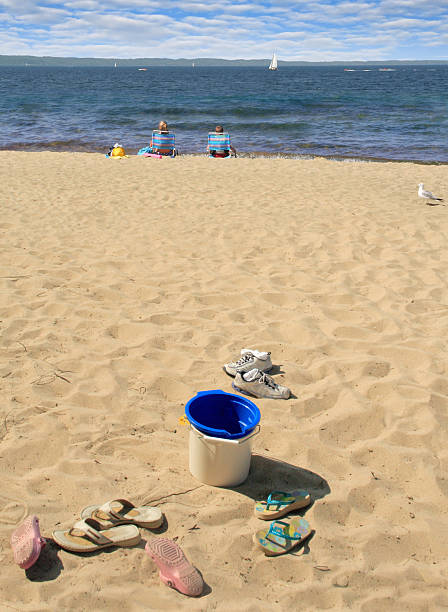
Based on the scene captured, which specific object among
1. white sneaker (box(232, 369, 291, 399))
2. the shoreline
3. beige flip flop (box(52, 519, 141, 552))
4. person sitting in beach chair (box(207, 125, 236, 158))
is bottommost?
beige flip flop (box(52, 519, 141, 552))

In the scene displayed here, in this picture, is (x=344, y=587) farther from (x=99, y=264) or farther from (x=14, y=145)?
(x=14, y=145)

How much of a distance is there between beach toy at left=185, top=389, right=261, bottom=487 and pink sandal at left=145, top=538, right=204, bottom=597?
46cm

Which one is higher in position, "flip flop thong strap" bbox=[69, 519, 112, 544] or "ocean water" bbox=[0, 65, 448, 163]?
"ocean water" bbox=[0, 65, 448, 163]

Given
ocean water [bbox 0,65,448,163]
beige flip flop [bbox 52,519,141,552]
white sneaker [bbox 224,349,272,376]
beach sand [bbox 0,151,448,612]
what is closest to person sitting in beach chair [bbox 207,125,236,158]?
ocean water [bbox 0,65,448,163]

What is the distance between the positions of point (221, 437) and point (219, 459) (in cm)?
13

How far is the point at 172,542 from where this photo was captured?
2.08 meters

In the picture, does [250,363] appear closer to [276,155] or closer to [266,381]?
[266,381]

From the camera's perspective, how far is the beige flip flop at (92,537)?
207 cm

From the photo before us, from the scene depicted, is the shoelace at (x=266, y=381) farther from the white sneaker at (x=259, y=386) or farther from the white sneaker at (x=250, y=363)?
the white sneaker at (x=250, y=363)

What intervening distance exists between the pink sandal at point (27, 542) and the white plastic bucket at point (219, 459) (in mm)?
756

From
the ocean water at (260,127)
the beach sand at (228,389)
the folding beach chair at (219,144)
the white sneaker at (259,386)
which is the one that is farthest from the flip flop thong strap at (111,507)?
the ocean water at (260,127)

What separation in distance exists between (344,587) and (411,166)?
39.7 ft

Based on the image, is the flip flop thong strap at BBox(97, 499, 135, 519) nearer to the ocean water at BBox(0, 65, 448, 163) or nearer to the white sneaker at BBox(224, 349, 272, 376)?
the white sneaker at BBox(224, 349, 272, 376)

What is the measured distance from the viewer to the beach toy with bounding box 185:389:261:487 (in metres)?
2.36
